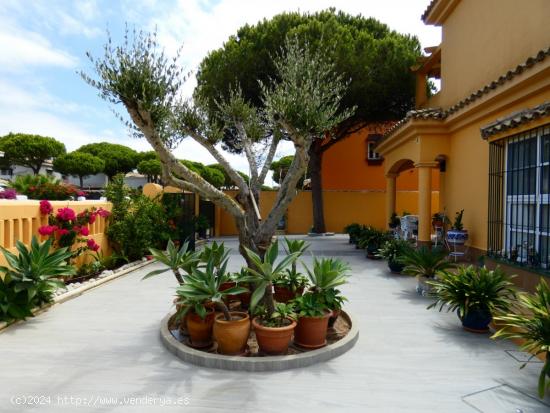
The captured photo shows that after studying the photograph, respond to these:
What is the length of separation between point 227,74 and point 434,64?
7415mm

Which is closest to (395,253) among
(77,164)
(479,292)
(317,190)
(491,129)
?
(491,129)

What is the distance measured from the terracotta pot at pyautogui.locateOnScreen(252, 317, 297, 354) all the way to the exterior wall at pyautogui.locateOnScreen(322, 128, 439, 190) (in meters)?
17.9

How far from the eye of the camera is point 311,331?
405cm

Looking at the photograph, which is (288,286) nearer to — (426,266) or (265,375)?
(265,375)

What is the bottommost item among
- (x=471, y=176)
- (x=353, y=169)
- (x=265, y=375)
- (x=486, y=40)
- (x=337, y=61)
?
(x=265, y=375)

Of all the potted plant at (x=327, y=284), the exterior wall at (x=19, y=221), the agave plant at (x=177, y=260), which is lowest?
the potted plant at (x=327, y=284)

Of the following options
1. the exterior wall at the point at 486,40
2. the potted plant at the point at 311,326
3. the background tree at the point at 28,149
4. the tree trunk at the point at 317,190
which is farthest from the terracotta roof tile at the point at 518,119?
the background tree at the point at 28,149

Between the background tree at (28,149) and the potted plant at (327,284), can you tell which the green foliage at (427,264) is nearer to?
the potted plant at (327,284)

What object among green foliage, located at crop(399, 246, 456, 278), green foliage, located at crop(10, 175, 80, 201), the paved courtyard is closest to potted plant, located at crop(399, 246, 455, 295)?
green foliage, located at crop(399, 246, 456, 278)

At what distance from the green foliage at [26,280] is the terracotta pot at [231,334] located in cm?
280

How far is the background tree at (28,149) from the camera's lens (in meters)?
35.8

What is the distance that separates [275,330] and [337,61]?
12.3 meters

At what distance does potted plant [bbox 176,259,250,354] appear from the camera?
3877 millimetres

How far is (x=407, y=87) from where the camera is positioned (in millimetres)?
15203
